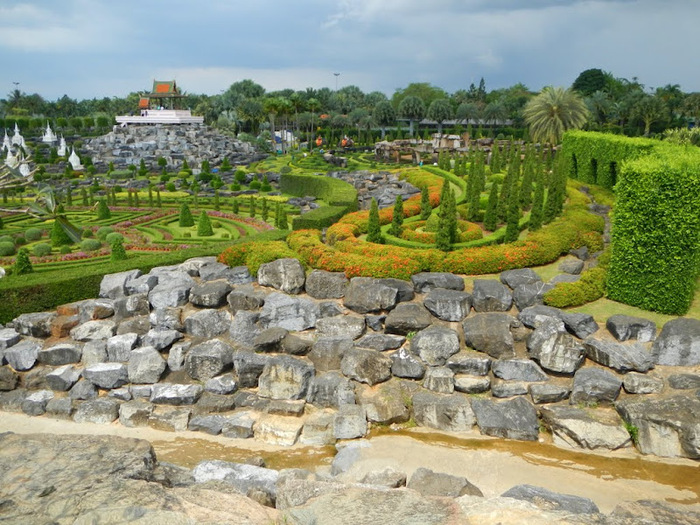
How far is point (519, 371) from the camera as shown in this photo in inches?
728

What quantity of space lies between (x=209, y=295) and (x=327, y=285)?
4.79 meters

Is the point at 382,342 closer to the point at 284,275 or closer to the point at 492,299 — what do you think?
the point at 492,299

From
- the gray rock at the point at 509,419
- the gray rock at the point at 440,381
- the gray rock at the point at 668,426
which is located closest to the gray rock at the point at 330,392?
the gray rock at the point at 440,381

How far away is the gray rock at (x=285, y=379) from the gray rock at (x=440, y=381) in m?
4.03

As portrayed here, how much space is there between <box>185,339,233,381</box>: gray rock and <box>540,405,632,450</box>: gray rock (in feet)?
36.4

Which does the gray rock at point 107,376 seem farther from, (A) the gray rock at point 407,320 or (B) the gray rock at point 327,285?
(A) the gray rock at point 407,320

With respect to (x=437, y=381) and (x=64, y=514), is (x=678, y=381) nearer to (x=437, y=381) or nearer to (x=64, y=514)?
(x=437, y=381)

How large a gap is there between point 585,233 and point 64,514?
23360 mm

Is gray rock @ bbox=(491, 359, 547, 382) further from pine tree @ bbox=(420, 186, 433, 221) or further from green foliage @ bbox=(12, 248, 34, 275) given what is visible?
green foliage @ bbox=(12, 248, 34, 275)

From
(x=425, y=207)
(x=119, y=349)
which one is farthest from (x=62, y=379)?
(x=425, y=207)

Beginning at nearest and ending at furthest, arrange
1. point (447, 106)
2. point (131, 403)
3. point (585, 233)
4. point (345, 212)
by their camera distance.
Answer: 1. point (131, 403)
2. point (585, 233)
3. point (345, 212)
4. point (447, 106)

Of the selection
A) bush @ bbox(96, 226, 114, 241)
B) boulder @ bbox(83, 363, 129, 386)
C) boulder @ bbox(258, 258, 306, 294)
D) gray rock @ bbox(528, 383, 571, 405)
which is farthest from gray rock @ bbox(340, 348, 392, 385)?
bush @ bbox(96, 226, 114, 241)

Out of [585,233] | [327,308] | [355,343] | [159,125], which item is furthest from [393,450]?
[159,125]

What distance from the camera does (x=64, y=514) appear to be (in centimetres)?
953
